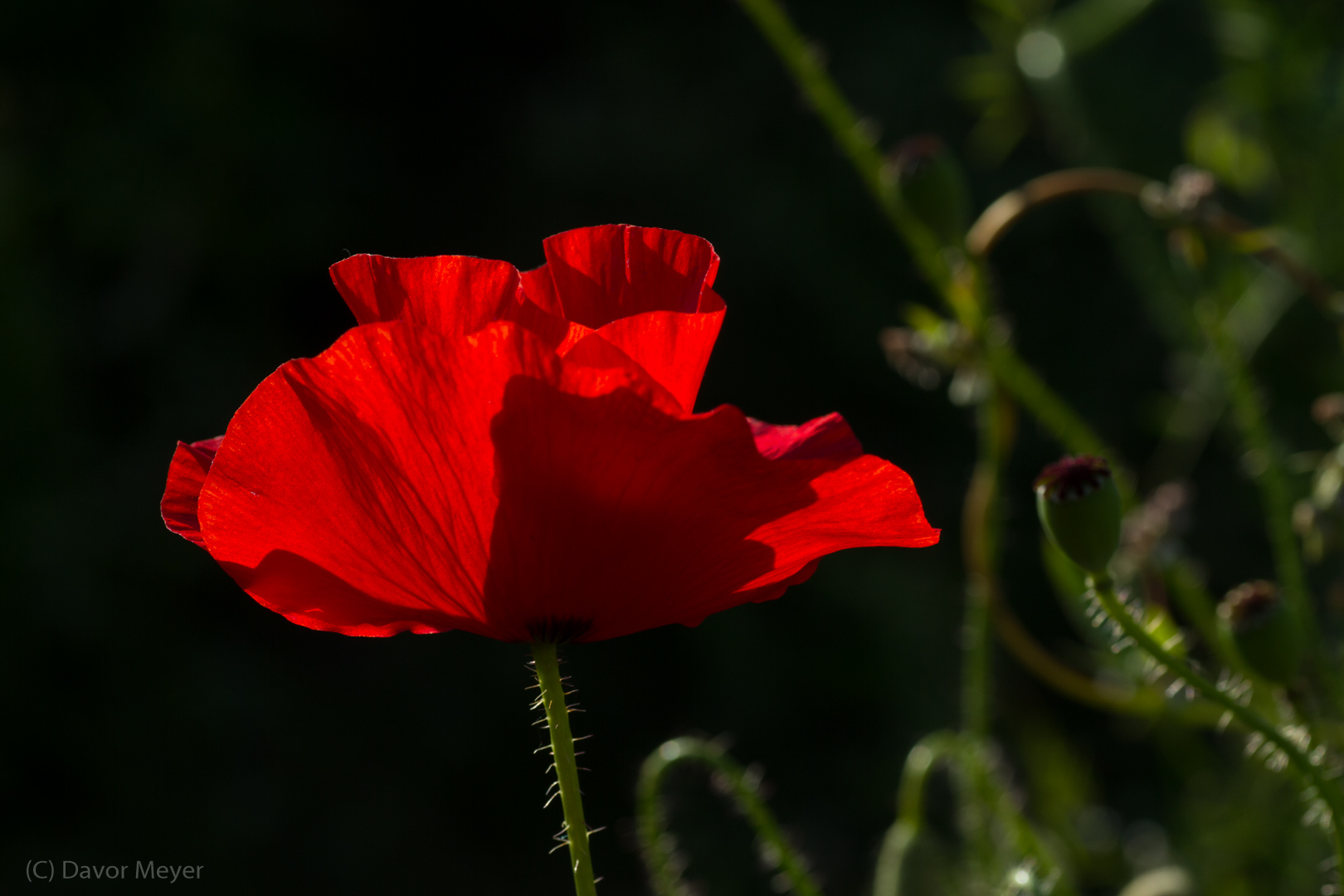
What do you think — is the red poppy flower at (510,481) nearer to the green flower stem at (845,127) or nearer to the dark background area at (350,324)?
the green flower stem at (845,127)

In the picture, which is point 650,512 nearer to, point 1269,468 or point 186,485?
point 186,485

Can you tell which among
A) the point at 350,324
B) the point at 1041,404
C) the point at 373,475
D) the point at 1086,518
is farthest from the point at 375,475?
the point at 350,324

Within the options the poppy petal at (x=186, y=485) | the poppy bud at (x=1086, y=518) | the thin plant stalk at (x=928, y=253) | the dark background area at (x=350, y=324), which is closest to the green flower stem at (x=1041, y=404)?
the thin plant stalk at (x=928, y=253)

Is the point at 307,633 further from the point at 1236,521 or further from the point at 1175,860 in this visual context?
the point at 1175,860

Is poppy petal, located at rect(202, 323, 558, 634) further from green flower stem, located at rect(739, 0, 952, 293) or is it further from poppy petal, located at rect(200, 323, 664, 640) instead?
green flower stem, located at rect(739, 0, 952, 293)

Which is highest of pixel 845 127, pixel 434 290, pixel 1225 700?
pixel 845 127

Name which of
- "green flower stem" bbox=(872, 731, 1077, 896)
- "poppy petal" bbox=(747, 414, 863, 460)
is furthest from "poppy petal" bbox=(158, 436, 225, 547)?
"green flower stem" bbox=(872, 731, 1077, 896)
